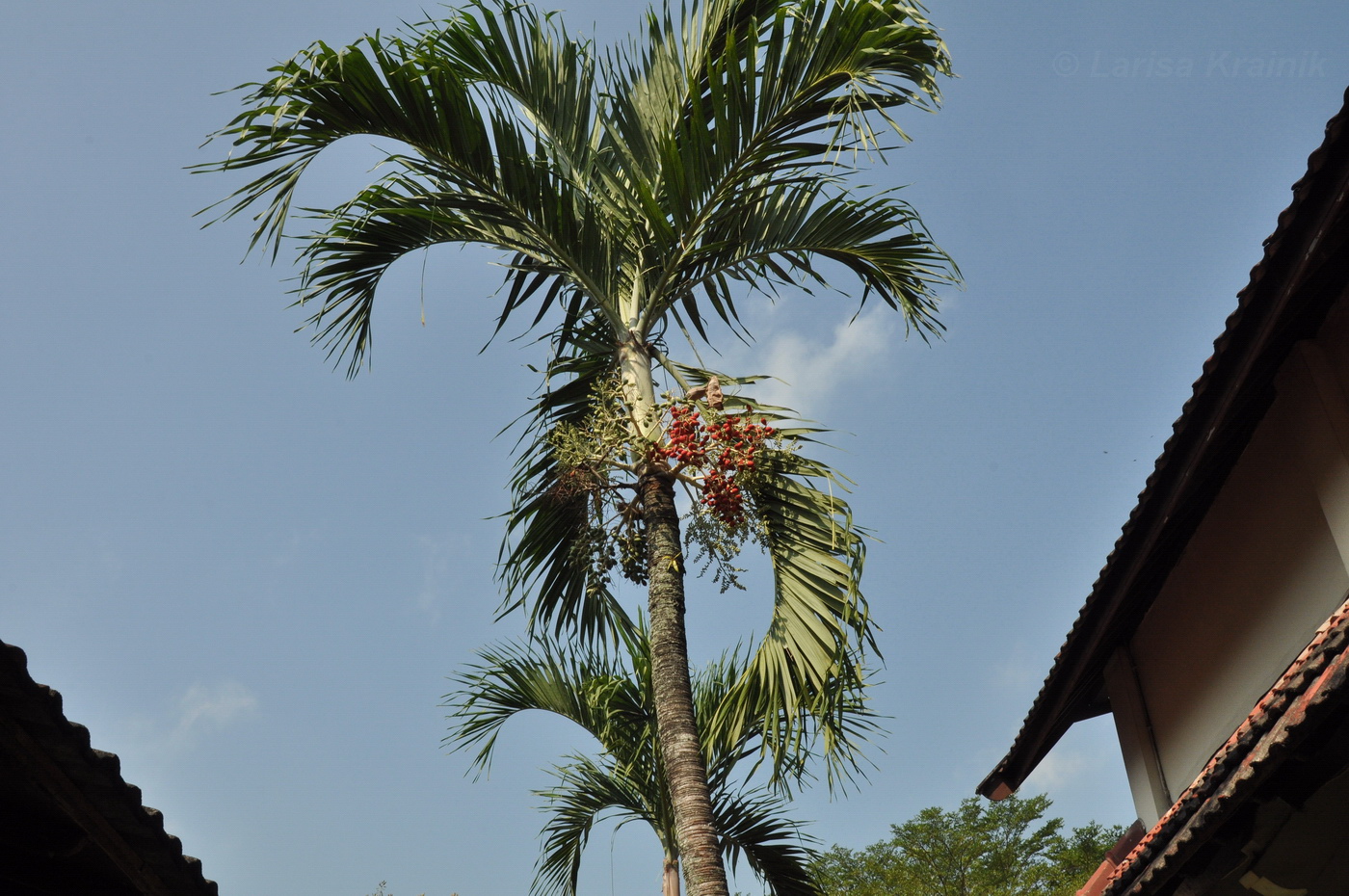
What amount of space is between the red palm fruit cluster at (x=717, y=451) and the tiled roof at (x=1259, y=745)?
7.45ft

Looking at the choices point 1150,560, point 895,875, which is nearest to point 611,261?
point 1150,560

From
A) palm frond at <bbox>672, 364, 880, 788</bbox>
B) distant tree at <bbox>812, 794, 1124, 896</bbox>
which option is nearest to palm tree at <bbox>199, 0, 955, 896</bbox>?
palm frond at <bbox>672, 364, 880, 788</bbox>

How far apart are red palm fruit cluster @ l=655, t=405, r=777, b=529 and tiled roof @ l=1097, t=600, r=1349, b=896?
7.45 ft

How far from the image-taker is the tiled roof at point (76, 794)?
3.38 m

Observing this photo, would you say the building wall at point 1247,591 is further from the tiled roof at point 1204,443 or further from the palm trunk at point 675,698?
the palm trunk at point 675,698

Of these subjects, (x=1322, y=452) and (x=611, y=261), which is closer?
(x=1322, y=452)

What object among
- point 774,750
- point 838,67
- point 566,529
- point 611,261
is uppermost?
point 838,67

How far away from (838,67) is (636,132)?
1.17 meters

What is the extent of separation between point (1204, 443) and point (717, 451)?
85.6 inches

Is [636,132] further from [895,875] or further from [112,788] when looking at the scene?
[895,875]

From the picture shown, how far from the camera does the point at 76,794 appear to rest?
3762 mm

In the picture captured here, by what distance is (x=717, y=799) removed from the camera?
7.58 metres

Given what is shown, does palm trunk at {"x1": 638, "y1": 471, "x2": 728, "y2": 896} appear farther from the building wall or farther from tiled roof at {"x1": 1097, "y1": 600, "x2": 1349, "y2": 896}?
the building wall

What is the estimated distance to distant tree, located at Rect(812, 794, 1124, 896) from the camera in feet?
64.7
